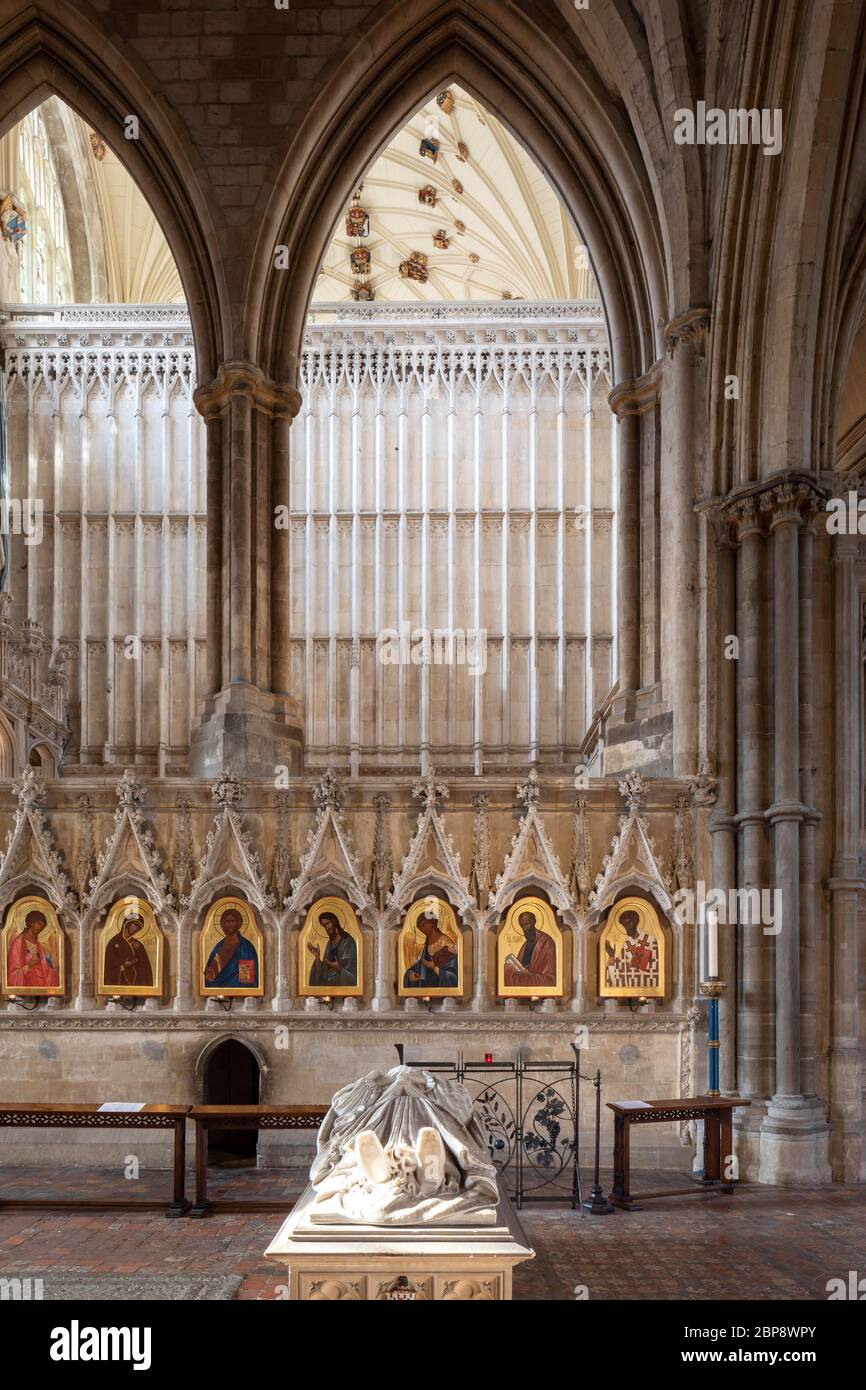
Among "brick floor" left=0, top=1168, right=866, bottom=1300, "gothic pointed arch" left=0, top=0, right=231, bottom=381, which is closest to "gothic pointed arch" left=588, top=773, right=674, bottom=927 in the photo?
"brick floor" left=0, top=1168, right=866, bottom=1300

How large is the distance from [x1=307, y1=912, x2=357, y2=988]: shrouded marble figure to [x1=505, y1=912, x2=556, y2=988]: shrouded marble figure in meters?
1.32

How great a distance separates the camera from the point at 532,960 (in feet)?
37.1

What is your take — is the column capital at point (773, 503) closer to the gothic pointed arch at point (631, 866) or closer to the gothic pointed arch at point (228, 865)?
the gothic pointed arch at point (631, 866)

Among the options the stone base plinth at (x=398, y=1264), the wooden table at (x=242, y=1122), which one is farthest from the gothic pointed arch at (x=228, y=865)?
the stone base plinth at (x=398, y=1264)

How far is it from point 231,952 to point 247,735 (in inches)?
81.9

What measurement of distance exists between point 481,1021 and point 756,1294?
438cm

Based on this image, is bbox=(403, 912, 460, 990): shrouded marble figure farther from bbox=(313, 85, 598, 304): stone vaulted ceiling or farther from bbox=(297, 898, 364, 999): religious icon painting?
bbox=(313, 85, 598, 304): stone vaulted ceiling

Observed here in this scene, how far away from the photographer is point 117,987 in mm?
11281

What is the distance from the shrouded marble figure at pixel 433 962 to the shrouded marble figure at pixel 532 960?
0.47 metres

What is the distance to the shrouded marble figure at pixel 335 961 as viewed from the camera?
37.1ft

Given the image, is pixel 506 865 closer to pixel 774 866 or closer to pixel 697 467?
pixel 774 866

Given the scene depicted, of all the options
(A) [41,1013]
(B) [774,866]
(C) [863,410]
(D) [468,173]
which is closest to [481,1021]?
(B) [774,866]

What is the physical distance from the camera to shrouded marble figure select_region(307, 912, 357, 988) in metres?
11.3

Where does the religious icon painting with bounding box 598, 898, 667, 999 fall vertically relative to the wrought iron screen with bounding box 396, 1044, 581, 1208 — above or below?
above
